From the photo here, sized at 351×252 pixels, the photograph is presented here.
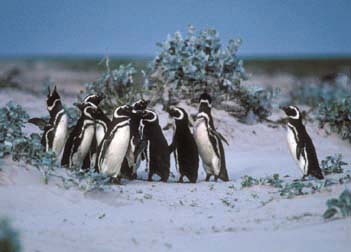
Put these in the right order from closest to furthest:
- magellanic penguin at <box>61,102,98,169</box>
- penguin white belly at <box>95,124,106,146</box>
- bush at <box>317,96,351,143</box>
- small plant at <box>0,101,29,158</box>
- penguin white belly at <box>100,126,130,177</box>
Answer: small plant at <box>0,101,29,158</box>, penguin white belly at <box>100,126,130,177</box>, magellanic penguin at <box>61,102,98,169</box>, penguin white belly at <box>95,124,106,146</box>, bush at <box>317,96,351,143</box>

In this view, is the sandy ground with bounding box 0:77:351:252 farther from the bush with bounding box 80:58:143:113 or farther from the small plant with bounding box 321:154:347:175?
the bush with bounding box 80:58:143:113

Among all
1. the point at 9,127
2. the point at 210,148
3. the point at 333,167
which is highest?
the point at 9,127

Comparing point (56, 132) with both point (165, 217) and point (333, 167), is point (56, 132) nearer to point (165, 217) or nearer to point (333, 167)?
point (165, 217)

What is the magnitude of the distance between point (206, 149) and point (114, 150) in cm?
117

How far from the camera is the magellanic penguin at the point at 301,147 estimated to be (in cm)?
766

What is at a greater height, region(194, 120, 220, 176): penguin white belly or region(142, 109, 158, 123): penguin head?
region(142, 109, 158, 123): penguin head

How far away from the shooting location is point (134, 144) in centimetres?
752

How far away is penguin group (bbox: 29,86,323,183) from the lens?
7.39 m

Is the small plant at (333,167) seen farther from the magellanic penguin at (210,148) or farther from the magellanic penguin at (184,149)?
the magellanic penguin at (184,149)

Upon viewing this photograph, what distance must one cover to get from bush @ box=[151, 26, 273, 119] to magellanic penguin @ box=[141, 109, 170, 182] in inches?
131

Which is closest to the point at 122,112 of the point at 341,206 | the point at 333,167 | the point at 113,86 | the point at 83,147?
the point at 83,147

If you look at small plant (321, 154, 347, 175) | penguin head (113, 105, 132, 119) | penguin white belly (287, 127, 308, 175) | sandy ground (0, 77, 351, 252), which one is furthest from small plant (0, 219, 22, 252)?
small plant (321, 154, 347, 175)

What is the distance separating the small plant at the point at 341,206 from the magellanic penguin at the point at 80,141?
10.7 feet

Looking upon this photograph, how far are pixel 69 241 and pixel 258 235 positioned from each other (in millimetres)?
1236
